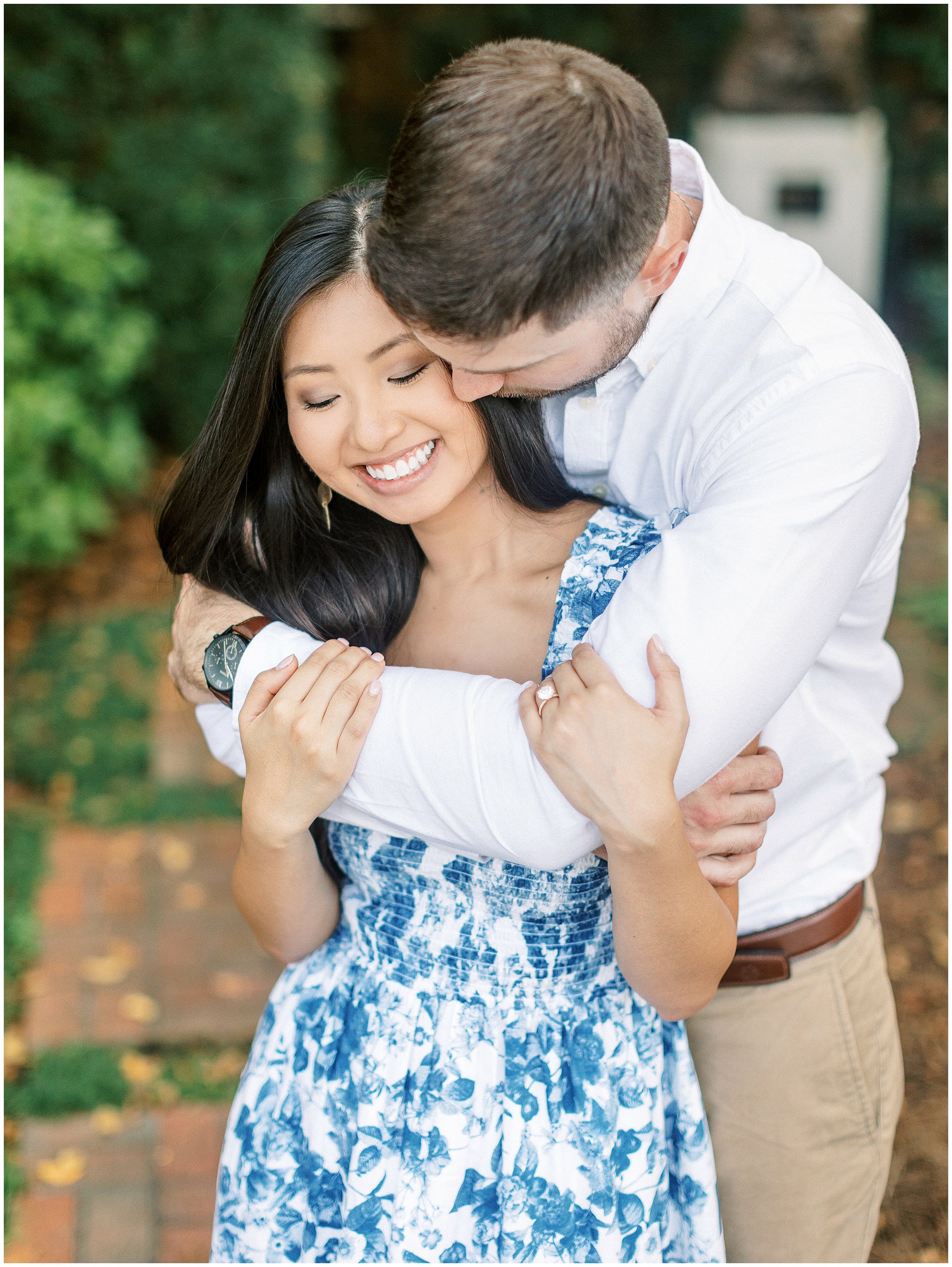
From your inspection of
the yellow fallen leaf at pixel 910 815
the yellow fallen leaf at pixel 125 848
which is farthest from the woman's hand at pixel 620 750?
the yellow fallen leaf at pixel 910 815

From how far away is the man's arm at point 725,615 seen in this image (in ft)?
4.66

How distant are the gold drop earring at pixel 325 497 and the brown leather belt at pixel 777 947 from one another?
105 centimetres

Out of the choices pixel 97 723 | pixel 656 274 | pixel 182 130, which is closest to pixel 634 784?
pixel 656 274

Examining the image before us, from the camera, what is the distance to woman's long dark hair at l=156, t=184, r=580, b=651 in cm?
192

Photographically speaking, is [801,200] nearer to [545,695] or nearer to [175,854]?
[175,854]

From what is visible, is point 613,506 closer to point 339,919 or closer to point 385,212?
point 385,212

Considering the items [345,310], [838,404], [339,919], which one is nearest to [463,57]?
[345,310]

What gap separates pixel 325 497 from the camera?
82.6 inches

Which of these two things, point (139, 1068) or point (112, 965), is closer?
point (139, 1068)

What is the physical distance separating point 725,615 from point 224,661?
2.74 ft

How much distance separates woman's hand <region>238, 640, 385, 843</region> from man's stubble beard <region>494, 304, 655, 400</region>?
0.44 metres

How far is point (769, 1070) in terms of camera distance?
2016mm

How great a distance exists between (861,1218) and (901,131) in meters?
9.92

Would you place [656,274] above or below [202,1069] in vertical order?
above
